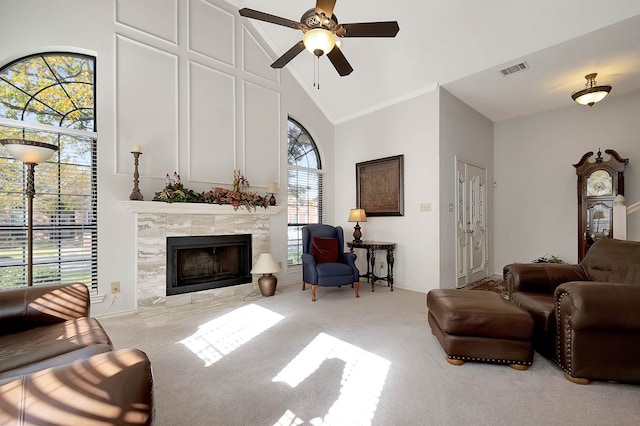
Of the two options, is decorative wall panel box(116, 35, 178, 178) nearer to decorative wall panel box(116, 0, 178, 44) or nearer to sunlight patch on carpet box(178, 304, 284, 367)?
decorative wall panel box(116, 0, 178, 44)

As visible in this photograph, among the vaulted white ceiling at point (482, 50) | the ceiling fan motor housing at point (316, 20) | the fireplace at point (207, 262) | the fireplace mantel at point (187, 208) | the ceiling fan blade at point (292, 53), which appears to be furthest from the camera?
the fireplace at point (207, 262)

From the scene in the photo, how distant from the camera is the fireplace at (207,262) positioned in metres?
3.73

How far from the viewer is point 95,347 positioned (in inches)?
57.6

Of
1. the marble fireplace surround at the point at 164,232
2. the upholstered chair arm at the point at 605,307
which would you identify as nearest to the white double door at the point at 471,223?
the upholstered chair arm at the point at 605,307

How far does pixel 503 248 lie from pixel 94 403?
6.25 metres

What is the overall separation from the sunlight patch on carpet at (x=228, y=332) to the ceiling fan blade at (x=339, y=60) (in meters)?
2.82

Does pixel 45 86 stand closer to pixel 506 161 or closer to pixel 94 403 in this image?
pixel 94 403

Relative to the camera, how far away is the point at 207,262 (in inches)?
162

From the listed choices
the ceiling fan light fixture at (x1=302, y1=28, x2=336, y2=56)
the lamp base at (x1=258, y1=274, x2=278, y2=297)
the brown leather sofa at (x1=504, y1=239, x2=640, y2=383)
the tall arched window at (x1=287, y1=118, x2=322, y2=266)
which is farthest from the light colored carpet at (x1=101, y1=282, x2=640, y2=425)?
the ceiling fan light fixture at (x1=302, y1=28, x2=336, y2=56)

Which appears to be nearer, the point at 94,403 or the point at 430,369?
the point at 94,403

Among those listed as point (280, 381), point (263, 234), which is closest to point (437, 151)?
point (263, 234)

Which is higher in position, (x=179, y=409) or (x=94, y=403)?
(x=94, y=403)

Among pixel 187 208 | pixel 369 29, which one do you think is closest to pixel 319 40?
pixel 369 29

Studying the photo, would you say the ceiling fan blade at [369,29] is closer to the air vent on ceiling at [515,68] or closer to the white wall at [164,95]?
the air vent on ceiling at [515,68]
